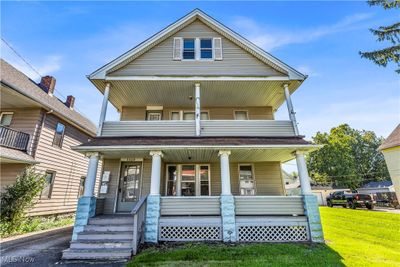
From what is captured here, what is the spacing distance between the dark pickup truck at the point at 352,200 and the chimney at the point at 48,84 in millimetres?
32698

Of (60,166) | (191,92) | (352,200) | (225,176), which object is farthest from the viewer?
(352,200)

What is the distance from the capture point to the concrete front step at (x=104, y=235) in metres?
6.90

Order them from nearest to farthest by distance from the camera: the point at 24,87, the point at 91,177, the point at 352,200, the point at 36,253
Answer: the point at 36,253
the point at 91,177
the point at 24,87
the point at 352,200

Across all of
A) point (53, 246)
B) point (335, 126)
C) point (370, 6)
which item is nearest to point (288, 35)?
point (370, 6)

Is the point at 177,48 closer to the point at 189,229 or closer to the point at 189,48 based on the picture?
the point at 189,48

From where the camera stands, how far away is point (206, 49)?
10.5 metres

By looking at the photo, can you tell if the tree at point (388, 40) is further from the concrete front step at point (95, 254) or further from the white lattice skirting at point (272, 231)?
the concrete front step at point (95, 254)

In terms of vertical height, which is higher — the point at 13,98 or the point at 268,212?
the point at 13,98

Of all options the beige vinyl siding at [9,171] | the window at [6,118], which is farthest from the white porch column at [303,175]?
the window at [6,118]

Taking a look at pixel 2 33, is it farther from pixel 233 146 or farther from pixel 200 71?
pixel 233 146

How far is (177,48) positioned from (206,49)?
1.49 metres

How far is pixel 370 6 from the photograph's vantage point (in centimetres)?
1149

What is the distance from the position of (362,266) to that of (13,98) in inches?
629

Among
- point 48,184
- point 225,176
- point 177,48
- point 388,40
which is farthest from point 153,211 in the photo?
point 388,40
